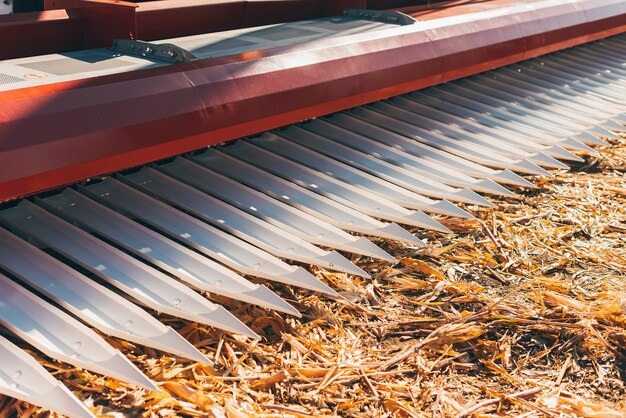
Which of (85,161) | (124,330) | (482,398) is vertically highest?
(85,161)

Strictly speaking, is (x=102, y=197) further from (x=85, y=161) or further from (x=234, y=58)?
(x=234, y=58)

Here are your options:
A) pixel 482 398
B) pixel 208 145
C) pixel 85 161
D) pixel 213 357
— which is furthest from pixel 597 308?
pixel 85 161

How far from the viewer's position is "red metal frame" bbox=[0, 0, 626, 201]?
308cm

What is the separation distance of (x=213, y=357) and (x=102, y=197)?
0.97 metres

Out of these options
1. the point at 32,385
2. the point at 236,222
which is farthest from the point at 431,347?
the point at 32,385

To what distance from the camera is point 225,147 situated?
4.16 metres

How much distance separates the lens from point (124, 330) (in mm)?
2635

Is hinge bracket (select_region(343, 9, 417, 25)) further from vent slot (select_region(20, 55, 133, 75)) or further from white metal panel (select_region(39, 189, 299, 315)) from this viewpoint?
white metal panel (select_region(39, 189, 299, 315))

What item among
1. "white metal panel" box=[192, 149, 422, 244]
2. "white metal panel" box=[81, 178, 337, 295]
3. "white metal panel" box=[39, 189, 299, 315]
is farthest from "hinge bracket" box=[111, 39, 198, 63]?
"white metal panel" box=[39, 189, 299, 315]

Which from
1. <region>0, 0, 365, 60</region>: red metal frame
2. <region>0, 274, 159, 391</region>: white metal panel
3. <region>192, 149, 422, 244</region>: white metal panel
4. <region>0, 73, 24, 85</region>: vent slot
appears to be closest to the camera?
<region>0, 274, 159, 391</region>: white metal panel

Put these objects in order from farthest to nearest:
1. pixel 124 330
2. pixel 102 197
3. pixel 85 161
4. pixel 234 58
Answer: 1. pixel 234 58
2. pixel 102 197
3. pixel 85 161
4. pixel 124 330

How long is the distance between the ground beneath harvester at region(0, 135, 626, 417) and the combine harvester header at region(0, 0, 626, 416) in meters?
0.15

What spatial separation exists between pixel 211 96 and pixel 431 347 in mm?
1509

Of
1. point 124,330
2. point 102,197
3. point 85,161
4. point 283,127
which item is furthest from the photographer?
point 283,127
